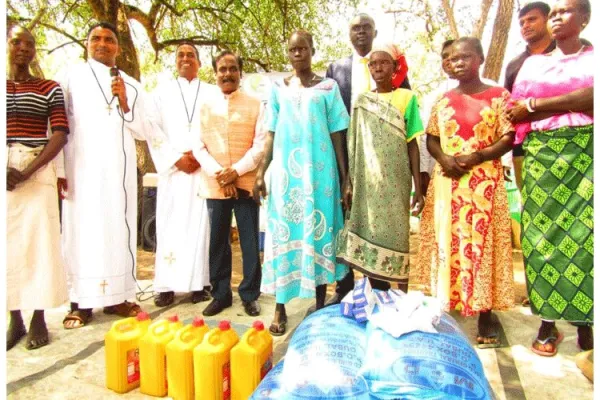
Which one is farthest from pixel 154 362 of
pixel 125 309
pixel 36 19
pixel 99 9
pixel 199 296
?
pixel 36 19

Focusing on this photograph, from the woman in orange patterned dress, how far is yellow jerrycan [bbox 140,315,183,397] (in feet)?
5.64

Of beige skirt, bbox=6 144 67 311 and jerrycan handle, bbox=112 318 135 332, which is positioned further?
beige skirt, bbox=6 144 67 311

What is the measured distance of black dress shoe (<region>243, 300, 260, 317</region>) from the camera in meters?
3.95

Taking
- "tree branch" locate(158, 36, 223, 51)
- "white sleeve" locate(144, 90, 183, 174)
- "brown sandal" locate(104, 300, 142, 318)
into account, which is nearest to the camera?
"brown sandal" locate(104, 300, 142, 318)

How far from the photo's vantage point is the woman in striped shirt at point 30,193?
10.8 ft

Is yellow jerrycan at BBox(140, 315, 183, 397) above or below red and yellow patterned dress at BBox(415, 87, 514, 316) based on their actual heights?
below

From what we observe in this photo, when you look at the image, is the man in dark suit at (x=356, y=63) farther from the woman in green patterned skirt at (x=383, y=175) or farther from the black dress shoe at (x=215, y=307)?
the black dress shoe at (x=215, y=307)

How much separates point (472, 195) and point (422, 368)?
4.54 ft

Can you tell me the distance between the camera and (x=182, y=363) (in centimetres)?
254

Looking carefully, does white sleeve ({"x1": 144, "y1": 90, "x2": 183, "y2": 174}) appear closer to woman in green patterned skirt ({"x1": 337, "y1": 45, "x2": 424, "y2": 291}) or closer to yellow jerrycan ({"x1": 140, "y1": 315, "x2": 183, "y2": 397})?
woman in green patterned skirt ({"x1": 337, "y1": 45, "x2": 424, "y2": 291})

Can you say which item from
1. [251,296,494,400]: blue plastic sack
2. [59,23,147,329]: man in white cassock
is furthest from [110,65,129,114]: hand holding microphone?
[251,296,494,400]: blue plastic sack

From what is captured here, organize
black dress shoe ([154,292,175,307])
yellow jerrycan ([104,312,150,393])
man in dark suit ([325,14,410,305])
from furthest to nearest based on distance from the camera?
1. black dress shoe ([154,292,175,307])
2. man in dark suit ([325,14,410,305])
3. yellow jerrycan ([104,312,150,393])

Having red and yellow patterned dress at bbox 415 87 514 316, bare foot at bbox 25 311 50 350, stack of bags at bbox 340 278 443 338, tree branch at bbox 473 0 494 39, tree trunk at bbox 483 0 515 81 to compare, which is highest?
tree branch at bbox 473 0 494 39

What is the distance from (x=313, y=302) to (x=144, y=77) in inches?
511
